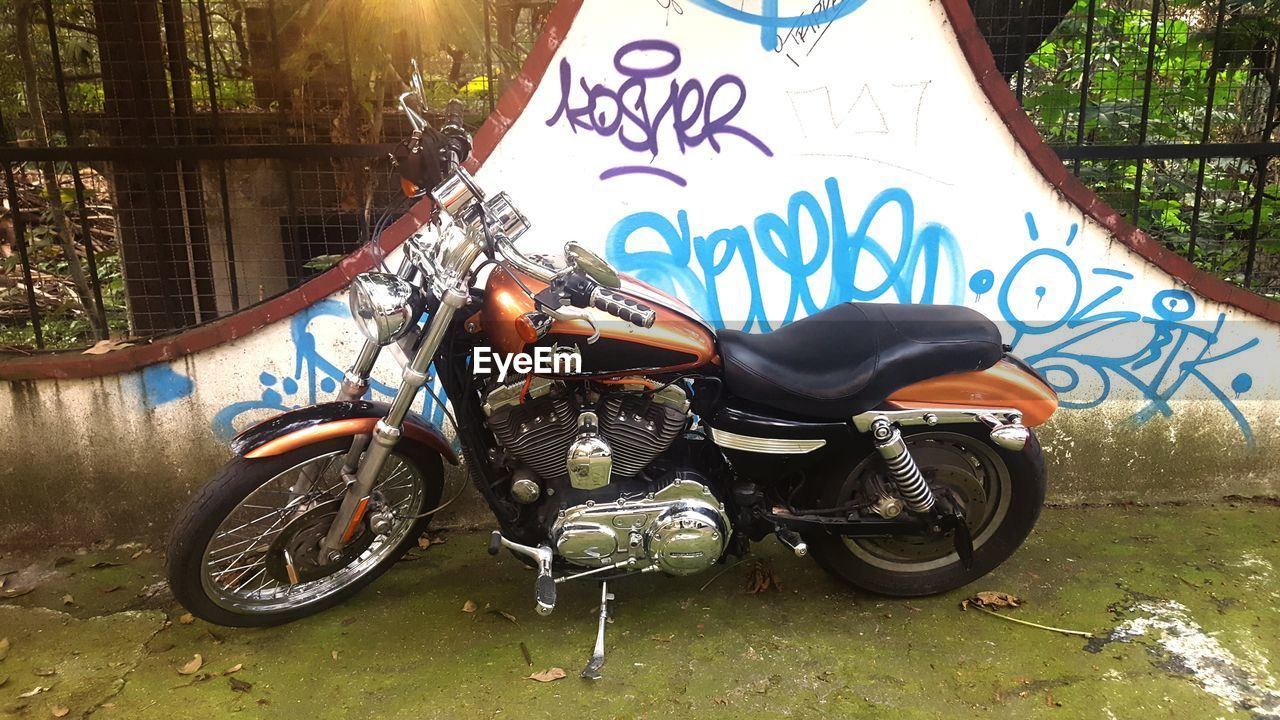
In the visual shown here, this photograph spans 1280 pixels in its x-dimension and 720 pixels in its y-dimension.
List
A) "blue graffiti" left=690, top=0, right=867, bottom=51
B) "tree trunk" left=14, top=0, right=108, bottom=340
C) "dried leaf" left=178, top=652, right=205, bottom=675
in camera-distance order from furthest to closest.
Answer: "tree trunk" left=14, top=0, right=108, bottom=340 → "blue graffiti" left=690, top=0, right=867, bottom=51 → "dried leaf" left=178, top=652, right=205, bottom=675

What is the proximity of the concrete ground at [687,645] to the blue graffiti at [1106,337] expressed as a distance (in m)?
0.65

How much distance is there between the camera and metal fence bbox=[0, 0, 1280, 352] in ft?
11.2

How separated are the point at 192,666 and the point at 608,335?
5.81 ft

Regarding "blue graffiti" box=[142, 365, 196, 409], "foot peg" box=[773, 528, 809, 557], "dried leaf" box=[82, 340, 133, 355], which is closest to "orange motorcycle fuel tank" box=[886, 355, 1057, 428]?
"foot peg" box=[773, 528, 809, 557]

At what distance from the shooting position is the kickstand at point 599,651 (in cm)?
270

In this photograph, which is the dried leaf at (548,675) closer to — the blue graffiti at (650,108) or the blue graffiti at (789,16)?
the blue graffiti at (650,108)

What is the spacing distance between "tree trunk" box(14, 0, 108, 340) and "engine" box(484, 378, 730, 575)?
2209mm

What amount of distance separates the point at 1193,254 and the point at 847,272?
168 cm

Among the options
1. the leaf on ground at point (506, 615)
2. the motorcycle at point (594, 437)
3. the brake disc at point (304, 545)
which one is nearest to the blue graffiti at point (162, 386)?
the motorcycle at point (594, 437)

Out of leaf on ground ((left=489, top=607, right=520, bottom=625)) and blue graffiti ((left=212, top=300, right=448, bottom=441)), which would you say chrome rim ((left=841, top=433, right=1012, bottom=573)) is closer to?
leaf on ground ((left=489, top=607, right=520, bottom=625))

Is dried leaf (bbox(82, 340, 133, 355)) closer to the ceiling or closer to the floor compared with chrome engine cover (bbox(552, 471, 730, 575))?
closer to the ceiling

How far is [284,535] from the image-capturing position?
2.81 meters

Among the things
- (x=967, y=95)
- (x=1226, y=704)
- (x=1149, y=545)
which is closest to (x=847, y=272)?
(x=967, y=95)

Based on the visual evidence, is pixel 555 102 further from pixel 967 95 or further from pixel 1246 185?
pixel 1246 185
